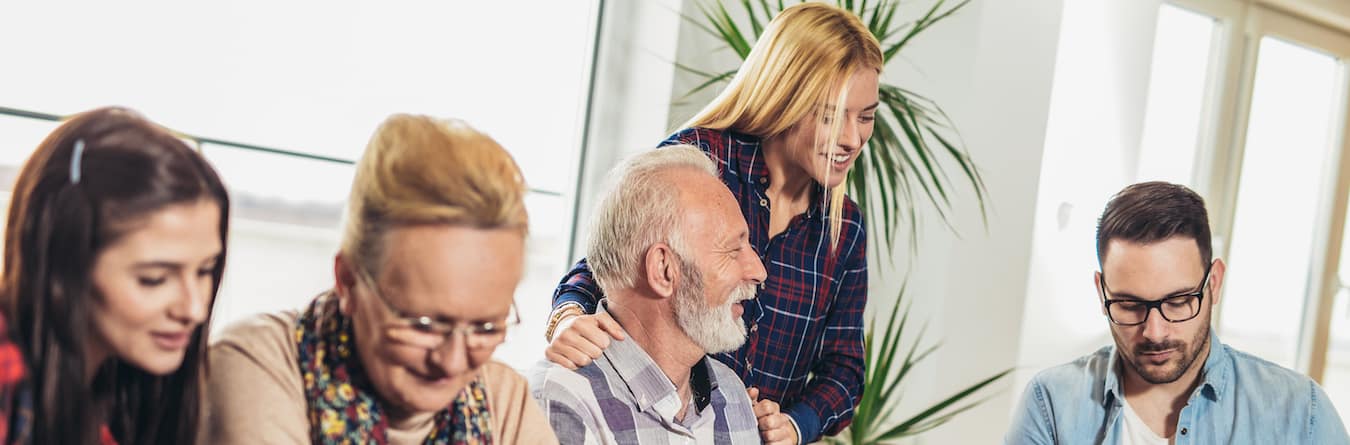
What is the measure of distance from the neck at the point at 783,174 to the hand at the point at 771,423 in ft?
1.28

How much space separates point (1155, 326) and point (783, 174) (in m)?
0.72

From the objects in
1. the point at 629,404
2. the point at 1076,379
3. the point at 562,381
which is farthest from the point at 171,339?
the point at 1076,379

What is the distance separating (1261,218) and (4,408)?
5.96 m

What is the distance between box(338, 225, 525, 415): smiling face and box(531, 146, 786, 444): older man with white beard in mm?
551

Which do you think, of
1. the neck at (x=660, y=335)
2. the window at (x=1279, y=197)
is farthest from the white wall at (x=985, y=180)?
the window at (x=1279, y=197)

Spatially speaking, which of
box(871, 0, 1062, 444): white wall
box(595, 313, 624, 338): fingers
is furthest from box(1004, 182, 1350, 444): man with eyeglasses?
box(871, 0, 1062, 444): white wall

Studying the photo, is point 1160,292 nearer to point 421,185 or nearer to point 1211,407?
point 1211,407

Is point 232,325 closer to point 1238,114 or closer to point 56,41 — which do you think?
point 56,41

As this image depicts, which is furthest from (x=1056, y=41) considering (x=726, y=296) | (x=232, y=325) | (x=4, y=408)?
(x=4, y=408)

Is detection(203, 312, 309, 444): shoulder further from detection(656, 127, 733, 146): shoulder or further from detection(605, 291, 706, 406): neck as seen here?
detection(656, 127, 733, 146): shoulder

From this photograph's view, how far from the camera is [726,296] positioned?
6.09 feet

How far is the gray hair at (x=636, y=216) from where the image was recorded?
185 cm

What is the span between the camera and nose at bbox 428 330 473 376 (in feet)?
3.95

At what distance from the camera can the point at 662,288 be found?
1.85 m
